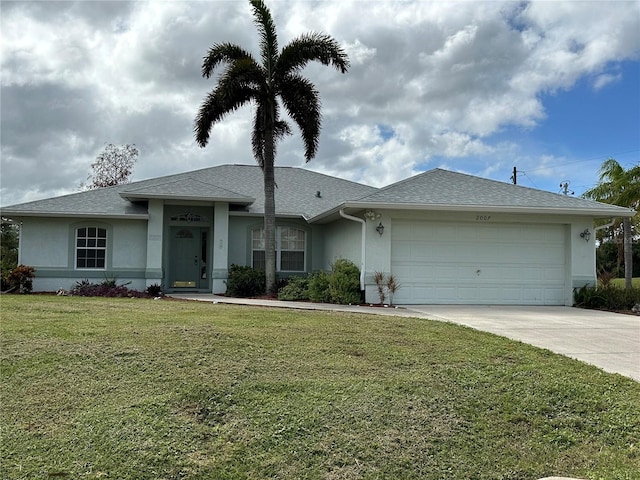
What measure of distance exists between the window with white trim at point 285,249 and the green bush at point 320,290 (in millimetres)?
4188

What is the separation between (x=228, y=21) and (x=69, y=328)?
11.3 metres

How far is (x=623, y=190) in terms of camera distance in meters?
18.9

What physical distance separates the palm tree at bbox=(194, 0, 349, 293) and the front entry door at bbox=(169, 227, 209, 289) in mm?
3260

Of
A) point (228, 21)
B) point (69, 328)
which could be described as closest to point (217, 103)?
point (228, 21)

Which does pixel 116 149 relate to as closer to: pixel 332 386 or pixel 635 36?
pixel 635 36

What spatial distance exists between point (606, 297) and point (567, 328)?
5.22m

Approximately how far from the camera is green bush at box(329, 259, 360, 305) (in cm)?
1314

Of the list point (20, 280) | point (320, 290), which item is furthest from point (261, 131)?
point (20, 280)

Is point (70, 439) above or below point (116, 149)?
below

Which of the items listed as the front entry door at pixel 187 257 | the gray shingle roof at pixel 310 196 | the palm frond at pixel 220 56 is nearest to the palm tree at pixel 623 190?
the gray shingle roof at pixel 310 196

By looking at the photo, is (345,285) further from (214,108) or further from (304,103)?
(214,108)

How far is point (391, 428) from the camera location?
170 inches

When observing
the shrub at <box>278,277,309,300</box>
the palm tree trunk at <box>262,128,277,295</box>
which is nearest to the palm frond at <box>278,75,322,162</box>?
the palm tree trunk at <box>262,128,277,295</box>

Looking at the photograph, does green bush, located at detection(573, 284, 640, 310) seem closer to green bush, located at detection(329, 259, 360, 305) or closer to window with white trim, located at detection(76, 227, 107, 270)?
green bush, located at detection(329, 259, 360, 305)
